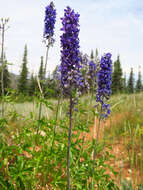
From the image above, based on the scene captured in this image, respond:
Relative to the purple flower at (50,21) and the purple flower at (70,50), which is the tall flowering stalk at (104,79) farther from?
the purple flower at (50,21)

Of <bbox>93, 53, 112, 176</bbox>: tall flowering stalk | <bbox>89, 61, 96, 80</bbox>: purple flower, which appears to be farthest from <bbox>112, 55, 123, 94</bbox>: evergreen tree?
<bbox>93, 53, 112, 176</bbox>: tall flowering stalk

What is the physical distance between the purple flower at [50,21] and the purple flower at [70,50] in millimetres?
1650

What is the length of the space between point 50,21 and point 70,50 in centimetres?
194

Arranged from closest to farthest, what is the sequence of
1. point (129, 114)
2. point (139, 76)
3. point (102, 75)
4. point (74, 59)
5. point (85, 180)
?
point (74, 59) → point (102, 75) → point (85, 180) → point (129, 114) → point (139, 76)

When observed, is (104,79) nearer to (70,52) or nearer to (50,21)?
(70,52)

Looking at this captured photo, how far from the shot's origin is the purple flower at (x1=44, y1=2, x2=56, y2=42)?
3901 millimetres

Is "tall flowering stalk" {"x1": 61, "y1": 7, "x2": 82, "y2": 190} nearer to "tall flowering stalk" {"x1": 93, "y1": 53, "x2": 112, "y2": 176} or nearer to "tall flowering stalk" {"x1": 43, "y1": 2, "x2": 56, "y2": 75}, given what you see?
"tall flowering stalk" {"x1": 93, "y1": 53, "x2": 112, "y2": 176}

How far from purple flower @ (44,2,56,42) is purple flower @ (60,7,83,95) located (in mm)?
1650

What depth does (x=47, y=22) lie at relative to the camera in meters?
3.94

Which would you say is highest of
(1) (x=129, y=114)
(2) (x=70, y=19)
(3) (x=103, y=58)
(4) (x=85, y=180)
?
(2) (x=70, y=19)

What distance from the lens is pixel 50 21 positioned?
3.91 metres

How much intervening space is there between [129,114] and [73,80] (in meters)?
6.63

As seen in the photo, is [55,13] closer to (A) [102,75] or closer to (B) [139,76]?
(A) [102,75]

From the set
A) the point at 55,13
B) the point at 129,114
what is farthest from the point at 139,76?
the point at 55,13
